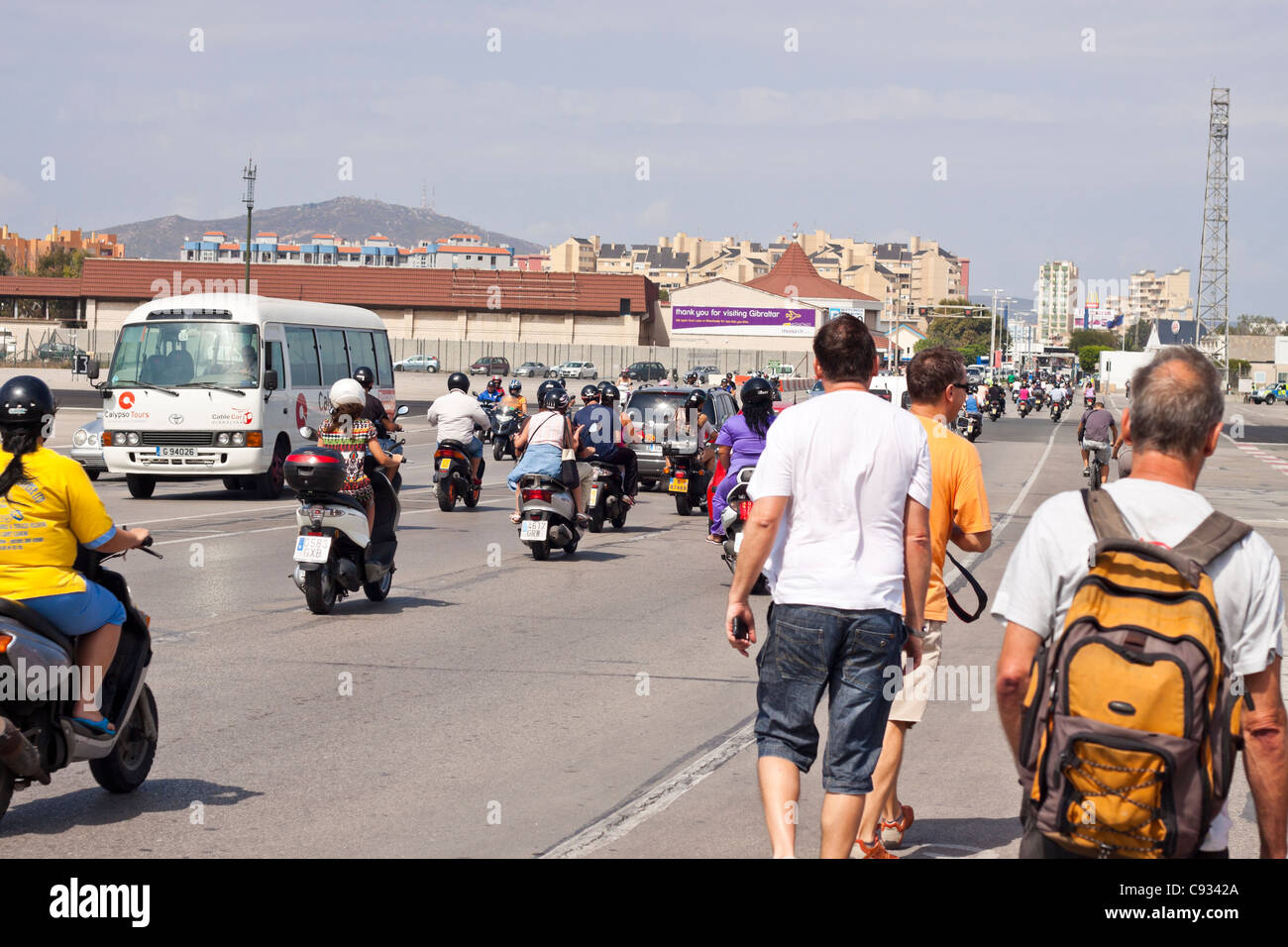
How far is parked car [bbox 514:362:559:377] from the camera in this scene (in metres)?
79.9

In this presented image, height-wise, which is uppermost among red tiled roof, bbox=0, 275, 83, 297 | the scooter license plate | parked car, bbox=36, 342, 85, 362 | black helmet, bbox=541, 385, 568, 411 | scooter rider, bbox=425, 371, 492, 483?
red tiled roof, bbox=0, 275, 83, 297

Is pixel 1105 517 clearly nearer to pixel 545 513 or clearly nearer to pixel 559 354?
pixel 545 513

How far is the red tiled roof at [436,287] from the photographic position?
298ft

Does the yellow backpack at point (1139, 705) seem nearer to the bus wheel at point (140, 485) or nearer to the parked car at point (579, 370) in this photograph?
the bus wheel at point (140, 485)

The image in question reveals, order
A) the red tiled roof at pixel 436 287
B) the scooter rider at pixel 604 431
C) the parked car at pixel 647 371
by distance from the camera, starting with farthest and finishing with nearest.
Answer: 1. the red tiled roof at pixel 436 287
2. the parked car at pixel 647 371
3. the scooter rider at pixel 604 431

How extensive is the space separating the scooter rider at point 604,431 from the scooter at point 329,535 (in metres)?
4.68

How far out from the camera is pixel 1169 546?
3.23 meters

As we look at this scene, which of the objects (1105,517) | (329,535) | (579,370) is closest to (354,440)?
(329,535)

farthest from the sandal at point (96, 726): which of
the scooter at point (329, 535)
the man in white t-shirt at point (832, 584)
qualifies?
the scooter at point (329, 535)

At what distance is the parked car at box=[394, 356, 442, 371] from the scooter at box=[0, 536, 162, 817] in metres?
75.2

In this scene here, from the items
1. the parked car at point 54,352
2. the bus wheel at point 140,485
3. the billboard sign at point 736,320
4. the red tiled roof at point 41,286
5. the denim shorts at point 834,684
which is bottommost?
the bus wheel at point 140,485

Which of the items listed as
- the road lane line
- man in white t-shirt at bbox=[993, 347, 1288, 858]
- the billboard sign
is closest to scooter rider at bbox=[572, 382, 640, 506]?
the road lane line

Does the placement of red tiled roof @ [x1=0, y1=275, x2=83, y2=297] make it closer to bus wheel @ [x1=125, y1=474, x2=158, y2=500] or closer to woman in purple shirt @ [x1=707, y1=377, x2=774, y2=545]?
bus wheel @ [x1=125, y1=474, x2=158, y2=500]
